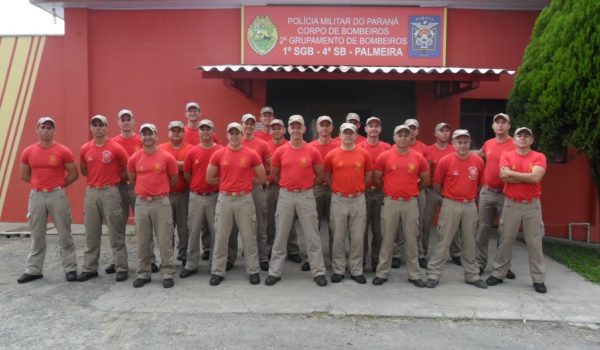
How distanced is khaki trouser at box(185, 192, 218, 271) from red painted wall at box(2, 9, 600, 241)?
2949mm

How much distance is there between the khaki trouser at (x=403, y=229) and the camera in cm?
502

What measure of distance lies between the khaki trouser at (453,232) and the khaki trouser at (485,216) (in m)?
0.47

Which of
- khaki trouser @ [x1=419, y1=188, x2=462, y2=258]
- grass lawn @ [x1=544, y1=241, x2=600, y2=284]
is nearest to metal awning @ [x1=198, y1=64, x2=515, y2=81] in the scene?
khaki trouser @ [x1=419, y1=188, x2=462, y2=258]

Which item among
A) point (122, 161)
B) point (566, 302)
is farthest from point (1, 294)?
point (566, 302)

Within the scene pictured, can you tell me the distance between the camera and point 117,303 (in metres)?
4.50

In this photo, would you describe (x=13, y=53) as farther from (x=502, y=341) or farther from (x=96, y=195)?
(x=502, y=341)

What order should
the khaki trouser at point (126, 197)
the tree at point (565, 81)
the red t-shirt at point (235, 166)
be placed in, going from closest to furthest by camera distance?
the red t-shirt at point (235, 166)
the khaki trouser at point (126, 197)
the tree at point (565, 81)

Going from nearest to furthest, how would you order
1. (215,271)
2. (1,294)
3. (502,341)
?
(502,341) < (1,294) < (215,271)

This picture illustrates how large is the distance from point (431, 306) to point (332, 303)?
1.01 metres

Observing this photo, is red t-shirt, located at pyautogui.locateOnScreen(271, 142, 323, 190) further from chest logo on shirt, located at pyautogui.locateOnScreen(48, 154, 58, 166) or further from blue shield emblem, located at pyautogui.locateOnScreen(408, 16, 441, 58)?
blue shield emblem, located at pyautogui.locateOnScreen(408, 16, 441, 58)

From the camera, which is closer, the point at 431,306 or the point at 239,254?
the point at 431,306

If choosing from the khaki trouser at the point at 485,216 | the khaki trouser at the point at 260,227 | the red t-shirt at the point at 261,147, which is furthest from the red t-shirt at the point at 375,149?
the khaki trouser at the point at 260,227

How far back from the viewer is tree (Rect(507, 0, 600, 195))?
580cm

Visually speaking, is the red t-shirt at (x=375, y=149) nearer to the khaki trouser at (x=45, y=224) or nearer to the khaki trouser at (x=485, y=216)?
the khaki trouser at (x=485, y=216)
